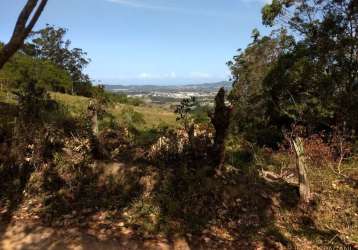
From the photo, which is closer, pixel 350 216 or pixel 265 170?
pixel 350 216

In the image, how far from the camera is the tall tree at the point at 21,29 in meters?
4.11

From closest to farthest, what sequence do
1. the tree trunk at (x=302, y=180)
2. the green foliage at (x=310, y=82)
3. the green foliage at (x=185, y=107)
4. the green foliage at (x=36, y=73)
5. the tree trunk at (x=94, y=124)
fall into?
the tree trunk at (x=302, y=180)
the tree trunk at (x=94, y=124)
the green foliage at (x=185, y=107)
the green foliage at (x=310, y=82)
the green foliage at (x=36, y=73)

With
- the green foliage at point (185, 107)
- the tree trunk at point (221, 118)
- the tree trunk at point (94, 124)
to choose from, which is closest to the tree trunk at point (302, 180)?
the tree trunk at point (221, 118)

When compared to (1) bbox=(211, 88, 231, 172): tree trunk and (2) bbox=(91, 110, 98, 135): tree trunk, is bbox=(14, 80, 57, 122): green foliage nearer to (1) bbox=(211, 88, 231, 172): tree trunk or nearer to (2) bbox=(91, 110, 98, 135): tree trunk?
(2) bbox=(91, 110, 98, 135): tree trunk

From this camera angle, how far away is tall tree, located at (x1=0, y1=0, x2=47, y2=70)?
162 inches

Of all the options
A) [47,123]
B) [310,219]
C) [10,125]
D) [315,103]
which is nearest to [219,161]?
[310,219]

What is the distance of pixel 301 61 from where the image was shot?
641 inches

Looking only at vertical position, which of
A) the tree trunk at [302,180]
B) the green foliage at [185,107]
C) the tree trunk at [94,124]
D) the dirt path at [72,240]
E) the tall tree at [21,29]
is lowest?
the dirt path at [72,240]

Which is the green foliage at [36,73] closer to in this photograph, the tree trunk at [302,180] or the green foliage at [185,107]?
the green foliage at [185,107]

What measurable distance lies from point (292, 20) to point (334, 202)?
1259 cm

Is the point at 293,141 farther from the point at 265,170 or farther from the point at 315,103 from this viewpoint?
the point at 315,103

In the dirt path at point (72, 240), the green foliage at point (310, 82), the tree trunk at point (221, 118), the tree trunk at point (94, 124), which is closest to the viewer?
the dirt path at point (72, 240)

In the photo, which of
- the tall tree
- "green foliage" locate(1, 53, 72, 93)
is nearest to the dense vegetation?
the tall tree

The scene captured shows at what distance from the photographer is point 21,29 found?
4.18 m
